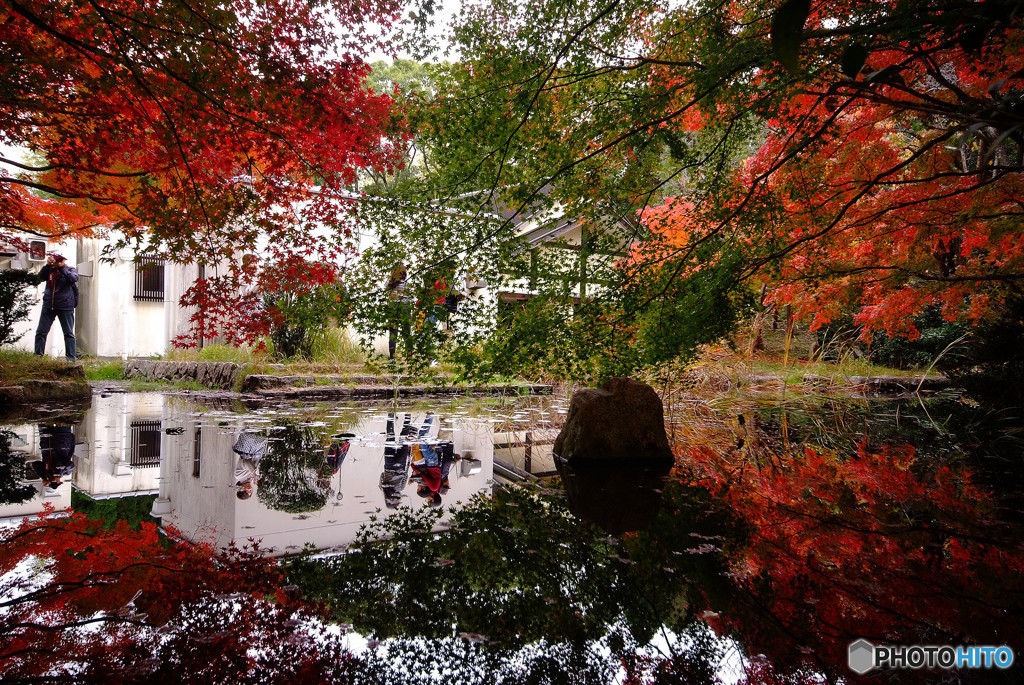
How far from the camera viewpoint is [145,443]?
Result: 553 cm

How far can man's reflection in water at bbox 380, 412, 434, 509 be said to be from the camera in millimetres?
3612

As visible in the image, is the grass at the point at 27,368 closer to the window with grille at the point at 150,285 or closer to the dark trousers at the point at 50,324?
the dark trousers at the point at 50,324

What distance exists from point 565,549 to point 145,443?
493 cm

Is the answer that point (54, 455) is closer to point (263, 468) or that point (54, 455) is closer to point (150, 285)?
point (263, 468)

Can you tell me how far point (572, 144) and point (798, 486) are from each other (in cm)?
307

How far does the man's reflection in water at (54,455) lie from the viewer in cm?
381

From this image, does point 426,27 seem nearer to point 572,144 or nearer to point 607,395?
point 572,144

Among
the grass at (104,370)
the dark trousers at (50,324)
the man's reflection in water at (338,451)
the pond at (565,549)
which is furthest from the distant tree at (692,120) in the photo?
the grass at (104,370)

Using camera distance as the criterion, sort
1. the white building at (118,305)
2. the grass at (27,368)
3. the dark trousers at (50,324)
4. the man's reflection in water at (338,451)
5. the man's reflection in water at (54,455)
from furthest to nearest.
A: the white building at (118,305), the dark trousers at (50,324), the grass at (27,368), the man's reflection in water at (338,451), the man's reflection in water at (54,455)

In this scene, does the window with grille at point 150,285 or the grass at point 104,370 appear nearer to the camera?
the grass at point 104,370

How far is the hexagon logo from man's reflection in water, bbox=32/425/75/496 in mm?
4337

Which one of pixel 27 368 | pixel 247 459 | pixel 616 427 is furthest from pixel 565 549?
pixel 27 368

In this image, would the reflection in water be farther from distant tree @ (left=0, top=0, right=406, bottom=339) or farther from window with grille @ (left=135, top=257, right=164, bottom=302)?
window with grille @ (left=135, top=257, right=164, bottom=302)

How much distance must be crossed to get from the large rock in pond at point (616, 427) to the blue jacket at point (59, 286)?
10.8 m
